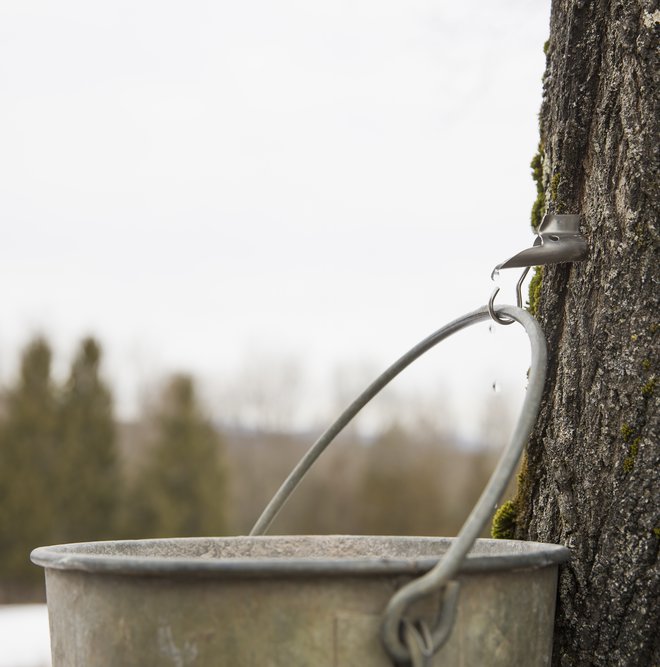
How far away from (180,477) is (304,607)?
1147 centimetres

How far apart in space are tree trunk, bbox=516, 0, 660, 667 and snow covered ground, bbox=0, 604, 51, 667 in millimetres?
6178

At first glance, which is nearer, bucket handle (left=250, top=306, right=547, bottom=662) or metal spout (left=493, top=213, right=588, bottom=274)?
bucket handle (left=250, top=306, right=547, bottom=662)

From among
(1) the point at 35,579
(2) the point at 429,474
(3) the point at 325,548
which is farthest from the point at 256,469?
(3) the point at 325,548

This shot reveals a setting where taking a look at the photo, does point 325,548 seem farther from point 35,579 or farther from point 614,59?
A: point 35,579

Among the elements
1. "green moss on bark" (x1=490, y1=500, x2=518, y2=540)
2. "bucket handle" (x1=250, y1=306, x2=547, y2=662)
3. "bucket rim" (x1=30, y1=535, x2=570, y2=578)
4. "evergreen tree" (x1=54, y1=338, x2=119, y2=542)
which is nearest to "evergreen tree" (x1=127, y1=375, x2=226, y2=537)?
"evergreen tree" (x1=54, y1=338, x2=119, y2=542)

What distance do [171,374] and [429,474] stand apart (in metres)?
4.03

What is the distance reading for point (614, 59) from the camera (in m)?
1.59

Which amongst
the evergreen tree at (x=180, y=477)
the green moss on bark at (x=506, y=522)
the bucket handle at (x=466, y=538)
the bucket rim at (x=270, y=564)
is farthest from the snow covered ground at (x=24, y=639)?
the bucket handle at (x=466, y=538)

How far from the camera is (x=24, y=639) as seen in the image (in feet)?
25.7

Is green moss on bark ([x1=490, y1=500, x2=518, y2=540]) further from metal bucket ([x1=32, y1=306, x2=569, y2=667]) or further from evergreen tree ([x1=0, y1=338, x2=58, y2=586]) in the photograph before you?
evergreen tree ([x1=0, y1=338, x2=58, y2=586])

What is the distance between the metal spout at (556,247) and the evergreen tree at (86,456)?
1090 cm

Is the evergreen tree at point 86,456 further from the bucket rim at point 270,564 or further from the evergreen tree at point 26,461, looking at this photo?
the bucket rim at point 270,564

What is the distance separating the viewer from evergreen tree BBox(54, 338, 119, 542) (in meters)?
12.1

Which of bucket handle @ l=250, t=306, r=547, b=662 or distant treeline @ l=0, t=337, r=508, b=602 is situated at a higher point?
bucket handle @ l=250, t=306, r=547, b=662
